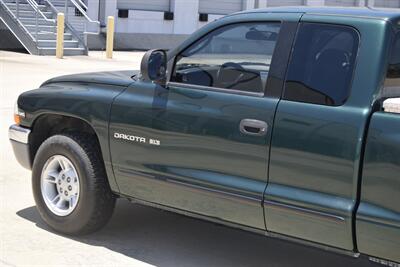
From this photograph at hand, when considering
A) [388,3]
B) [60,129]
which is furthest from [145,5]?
[60,129]

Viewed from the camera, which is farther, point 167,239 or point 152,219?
point 152,219

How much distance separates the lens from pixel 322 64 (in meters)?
3.89

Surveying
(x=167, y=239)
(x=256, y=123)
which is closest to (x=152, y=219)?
(x=167, y=239)

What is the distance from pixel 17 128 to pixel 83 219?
1.08m

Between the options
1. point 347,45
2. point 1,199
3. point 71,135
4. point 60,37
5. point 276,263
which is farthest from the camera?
point 60,37

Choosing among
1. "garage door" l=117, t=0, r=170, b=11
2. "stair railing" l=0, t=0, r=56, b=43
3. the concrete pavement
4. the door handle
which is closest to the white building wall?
"garage door" l=117, t=0, r=170, b=11

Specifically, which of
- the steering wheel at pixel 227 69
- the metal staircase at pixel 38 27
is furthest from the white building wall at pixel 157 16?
the steering wheel at pixel 227 69

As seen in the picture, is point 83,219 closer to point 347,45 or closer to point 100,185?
point 100,185

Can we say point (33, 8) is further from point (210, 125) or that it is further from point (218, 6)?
point (210, 125)

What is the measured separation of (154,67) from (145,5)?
25.9 metres

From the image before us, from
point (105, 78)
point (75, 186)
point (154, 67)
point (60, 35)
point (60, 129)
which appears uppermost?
point (154, 67)

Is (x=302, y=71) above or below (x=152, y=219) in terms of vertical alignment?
above

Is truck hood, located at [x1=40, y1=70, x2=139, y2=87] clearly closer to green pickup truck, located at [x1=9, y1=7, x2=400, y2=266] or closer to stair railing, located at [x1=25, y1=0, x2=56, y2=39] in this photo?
green pickup truck, located at [x1=9, y1=7, x2=400, y2=266]

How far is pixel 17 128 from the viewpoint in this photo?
→ 538cm
